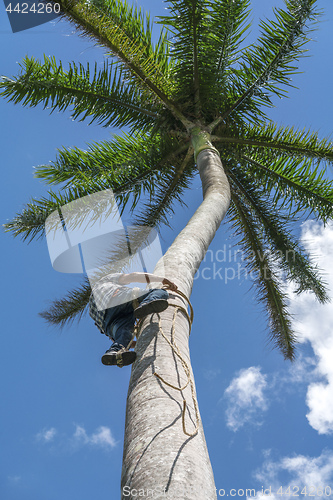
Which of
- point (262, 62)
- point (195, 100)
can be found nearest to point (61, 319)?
point (195, 100)

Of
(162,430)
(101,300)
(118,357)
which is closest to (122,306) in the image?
(101,300)

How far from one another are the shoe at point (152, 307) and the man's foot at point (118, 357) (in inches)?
10.1

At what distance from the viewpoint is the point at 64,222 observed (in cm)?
684

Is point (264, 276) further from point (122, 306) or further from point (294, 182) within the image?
point (122, 306)

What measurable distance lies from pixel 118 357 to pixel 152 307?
39cm

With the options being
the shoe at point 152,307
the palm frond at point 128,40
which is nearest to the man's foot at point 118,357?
the shoe at point 152,307

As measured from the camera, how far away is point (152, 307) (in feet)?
8.63

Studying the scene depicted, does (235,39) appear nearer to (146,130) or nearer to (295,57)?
(295,57)

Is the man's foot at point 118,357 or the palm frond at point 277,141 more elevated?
the palm frond at point 277,141

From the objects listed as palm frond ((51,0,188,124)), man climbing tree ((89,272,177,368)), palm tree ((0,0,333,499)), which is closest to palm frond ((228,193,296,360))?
palm tree ((0,0,333,499))

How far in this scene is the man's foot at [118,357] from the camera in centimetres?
261

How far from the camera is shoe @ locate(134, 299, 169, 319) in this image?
2.62m

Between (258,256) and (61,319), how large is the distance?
400cm

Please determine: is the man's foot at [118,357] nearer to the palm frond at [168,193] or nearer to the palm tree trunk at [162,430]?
the palm tree trunk at [162,430]
